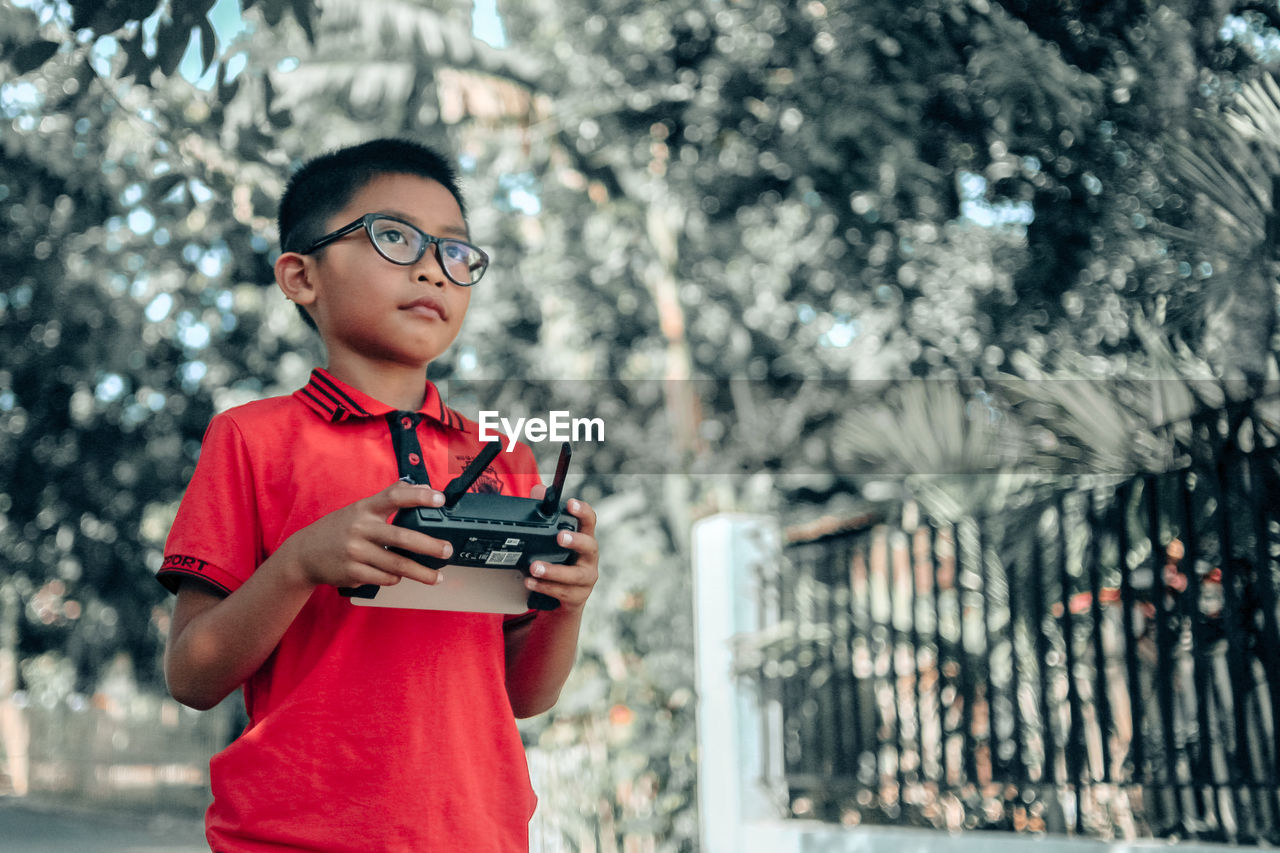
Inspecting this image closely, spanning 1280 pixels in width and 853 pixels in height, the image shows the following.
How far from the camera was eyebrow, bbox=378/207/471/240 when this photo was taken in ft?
4.43

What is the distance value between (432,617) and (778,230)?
7706 mm

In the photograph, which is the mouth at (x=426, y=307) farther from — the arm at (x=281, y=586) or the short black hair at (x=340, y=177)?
the arm at (x=281, y=586)

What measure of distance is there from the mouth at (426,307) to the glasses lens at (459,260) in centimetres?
4

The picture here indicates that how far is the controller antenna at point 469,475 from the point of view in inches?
37.9

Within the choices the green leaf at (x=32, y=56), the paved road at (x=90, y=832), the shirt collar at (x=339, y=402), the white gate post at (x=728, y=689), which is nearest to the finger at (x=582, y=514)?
the shirt collar at (x=339, y=402)

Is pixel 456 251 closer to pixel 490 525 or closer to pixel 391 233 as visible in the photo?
pixel 391 233

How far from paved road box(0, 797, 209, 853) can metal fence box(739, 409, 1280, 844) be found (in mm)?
5976

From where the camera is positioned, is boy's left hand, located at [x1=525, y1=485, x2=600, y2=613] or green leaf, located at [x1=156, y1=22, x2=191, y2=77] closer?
boy's left hand, located at [x1=525, y1=485, x2=600, y2=613]

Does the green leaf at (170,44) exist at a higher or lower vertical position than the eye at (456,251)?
higher

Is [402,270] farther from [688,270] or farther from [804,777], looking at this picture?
[688,270]

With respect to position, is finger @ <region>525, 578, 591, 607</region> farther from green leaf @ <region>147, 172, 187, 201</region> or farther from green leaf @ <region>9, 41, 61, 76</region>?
green leaf @ <region>147, 172, 187, 201</region>

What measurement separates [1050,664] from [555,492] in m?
3.56

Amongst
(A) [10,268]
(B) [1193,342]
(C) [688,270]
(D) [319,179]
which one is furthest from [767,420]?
(D) [319,179]

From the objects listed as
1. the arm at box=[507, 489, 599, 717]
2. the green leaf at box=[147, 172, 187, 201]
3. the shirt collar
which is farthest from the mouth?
the green leaf at box=[147, 172, 187, 201]
